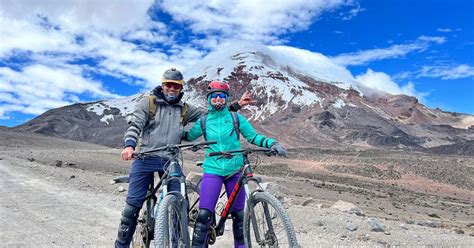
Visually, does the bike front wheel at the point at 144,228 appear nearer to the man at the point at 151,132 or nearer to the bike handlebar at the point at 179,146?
the man at the point at 151,132

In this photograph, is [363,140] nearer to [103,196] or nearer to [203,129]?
[103,196]

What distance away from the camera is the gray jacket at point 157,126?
4695 millimetres

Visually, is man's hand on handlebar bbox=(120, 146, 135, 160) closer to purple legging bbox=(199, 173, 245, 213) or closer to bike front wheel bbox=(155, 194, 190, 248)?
bike front wheel bbox=(155, 194, 190, 248)

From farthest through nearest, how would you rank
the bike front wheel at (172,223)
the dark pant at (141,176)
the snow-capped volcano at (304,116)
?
1. the snow-capped volcano at (304,116)
2. the dark pant at (141,176)
3. the bike front wheel at (172,223)

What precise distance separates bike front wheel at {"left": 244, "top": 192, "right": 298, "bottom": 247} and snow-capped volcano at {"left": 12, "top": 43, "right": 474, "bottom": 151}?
74639mm

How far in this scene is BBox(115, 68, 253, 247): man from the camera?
187 inches

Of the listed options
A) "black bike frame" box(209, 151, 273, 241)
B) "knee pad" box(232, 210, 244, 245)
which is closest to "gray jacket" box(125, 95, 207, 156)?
"black bike frame" box(209, 151, 273, 241)

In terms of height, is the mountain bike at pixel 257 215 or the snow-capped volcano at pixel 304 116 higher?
the snow-capped volcano at pixel 304 116

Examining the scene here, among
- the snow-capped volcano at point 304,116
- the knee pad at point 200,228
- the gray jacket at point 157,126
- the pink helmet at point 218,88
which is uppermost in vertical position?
the snow-capped volcano at point 304,116

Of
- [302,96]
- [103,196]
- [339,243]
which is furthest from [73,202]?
[302,96]

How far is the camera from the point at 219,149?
4.73 m

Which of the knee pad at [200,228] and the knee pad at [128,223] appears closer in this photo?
the knee pad at [200,228]

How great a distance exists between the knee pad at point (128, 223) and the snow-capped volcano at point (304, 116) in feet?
246

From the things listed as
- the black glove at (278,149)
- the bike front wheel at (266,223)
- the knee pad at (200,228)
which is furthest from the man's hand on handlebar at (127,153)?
the black glove at (278,149)
